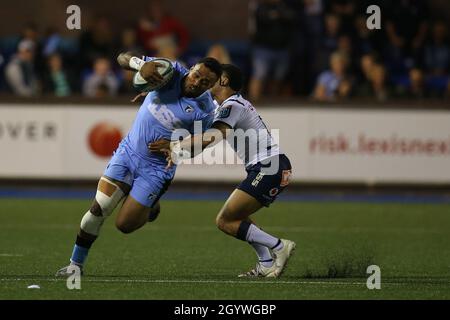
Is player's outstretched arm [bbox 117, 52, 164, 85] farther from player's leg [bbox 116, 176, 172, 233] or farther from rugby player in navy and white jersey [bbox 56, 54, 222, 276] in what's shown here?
player's leg [bbox 116, 176, 172, 233]

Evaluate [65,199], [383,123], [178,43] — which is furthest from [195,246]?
[178,43]

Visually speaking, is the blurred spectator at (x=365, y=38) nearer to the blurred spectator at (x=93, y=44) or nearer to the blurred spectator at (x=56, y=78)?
the blurred spectator at (x=93, y=44)

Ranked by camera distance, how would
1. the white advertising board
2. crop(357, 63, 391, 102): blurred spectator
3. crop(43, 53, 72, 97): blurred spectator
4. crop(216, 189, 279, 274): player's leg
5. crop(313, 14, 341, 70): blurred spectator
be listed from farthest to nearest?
1. crop(313, 14, 341, 70): blurred spectator
2. crop(43, 53, 72, 97): blurred spectator
3. crop(357, 63, 391, 102): blurred spectator
4. the white advertising board
5. crop(216, 189, 279, 274): player's leg

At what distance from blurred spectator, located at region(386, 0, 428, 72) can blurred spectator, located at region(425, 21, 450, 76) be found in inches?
7.0

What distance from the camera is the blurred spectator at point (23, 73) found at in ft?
65.5

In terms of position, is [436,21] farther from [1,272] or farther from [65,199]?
[1,272]

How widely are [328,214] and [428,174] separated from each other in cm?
320

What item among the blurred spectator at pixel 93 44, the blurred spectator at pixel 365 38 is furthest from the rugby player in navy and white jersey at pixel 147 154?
the blurred spectator at pixel 365 38

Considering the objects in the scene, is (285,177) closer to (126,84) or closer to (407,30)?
(126,84)

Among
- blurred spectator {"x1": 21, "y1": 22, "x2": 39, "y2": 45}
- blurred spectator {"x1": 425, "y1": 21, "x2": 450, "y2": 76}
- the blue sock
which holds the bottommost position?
the blue sock

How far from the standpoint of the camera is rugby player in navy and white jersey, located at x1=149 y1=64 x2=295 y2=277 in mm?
9766

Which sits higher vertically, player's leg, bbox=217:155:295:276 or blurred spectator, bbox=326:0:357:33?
blurred spectator, bbox=326:0:357:33

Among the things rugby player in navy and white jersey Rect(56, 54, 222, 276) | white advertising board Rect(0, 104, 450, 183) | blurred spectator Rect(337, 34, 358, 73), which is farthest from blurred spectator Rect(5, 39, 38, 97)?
rugby player in navy and white jersey Rect(56, 54, 222, 276)

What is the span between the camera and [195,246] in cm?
1275
